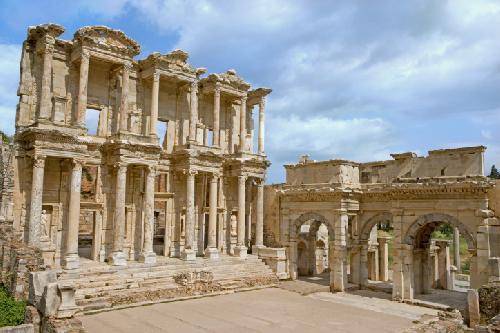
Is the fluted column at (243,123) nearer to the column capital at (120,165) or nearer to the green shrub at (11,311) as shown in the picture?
the column capital at (120,165)

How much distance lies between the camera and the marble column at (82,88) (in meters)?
19.6

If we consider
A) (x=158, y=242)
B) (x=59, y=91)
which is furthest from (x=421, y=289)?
(x=59, y=91)

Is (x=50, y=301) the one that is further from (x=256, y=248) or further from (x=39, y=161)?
(x=256, y=248)

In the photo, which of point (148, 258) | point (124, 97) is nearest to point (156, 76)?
point (124, 97)

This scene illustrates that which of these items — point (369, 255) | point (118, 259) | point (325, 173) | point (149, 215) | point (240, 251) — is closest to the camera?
point (118, 259)

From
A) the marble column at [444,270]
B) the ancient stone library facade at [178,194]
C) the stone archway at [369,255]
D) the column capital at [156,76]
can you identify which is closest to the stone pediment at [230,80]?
the ancient stone library facade at [178,194]

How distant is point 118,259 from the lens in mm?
19484

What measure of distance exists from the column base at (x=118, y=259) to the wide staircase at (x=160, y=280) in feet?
0.86

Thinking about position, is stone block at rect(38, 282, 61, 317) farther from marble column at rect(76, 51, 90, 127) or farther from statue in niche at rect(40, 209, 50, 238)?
marble column at rect(76, 51, 90, 127)

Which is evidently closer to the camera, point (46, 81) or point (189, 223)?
point (46, 81)

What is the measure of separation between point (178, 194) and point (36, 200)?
8040 millimetres

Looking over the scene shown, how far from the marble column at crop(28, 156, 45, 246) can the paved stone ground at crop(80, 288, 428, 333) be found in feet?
15.1

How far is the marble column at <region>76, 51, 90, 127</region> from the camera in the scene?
64.4 feet

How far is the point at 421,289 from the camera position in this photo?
21.2 meters
